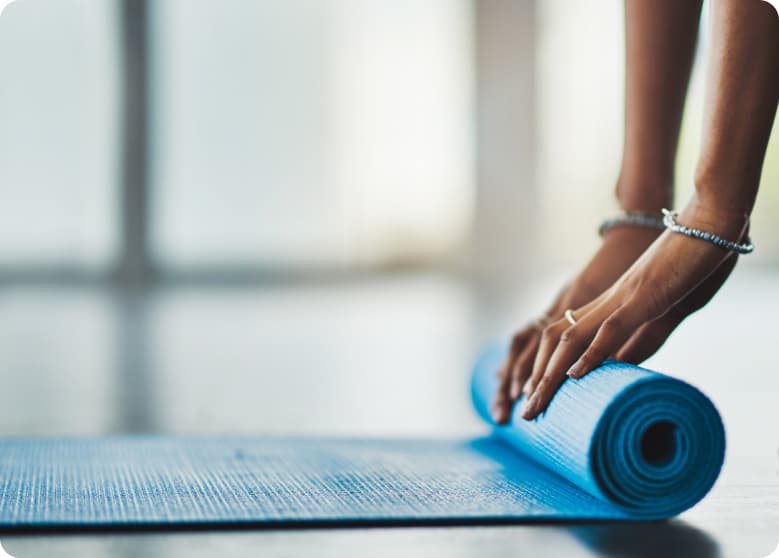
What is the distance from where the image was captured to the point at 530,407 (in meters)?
1.44

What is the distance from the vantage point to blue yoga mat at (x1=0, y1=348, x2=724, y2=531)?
3.79 feet

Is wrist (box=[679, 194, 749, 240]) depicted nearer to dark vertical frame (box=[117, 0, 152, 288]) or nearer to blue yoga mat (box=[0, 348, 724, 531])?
blue yoga mat (box=[0, 348, 724, 531])

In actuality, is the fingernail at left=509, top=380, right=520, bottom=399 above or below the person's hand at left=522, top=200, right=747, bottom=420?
below

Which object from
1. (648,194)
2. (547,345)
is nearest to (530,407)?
(547,345)

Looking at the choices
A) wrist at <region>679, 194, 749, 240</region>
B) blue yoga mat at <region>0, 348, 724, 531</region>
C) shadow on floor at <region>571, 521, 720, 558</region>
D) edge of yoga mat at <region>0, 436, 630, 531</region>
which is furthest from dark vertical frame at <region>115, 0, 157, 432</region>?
shadow on floor at <region>571, 521, 720, 558</region>

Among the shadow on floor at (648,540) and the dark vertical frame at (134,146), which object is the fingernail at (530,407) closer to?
the shadow on floor at (648,540)

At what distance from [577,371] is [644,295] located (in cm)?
13

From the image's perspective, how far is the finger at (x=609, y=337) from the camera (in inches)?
51.3

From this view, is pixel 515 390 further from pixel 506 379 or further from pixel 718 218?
pixel 718 218

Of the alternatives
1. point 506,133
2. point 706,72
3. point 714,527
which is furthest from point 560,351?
point 506,133

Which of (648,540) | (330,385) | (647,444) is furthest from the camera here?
(330,385)

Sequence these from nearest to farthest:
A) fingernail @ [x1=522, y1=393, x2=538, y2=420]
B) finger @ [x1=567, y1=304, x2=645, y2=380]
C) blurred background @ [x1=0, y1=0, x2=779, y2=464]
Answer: finger @ [x1=567, y1=304, x2=645, y2=380], fingernail @ [x1=522, y1=393, x2=538, y2=420], blurred background @ [x1=0, y1=0, x2=779, y2=464]

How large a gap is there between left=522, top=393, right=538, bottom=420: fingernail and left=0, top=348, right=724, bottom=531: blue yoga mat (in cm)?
2

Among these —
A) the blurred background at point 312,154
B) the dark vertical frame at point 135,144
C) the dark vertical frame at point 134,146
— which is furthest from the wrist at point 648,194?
the dark vertical frame at point 135,144
